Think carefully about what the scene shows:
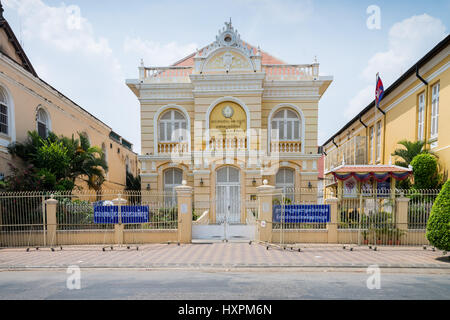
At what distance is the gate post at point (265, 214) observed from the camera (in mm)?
10945

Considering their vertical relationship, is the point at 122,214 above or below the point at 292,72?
below

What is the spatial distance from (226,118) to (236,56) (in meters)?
3.62

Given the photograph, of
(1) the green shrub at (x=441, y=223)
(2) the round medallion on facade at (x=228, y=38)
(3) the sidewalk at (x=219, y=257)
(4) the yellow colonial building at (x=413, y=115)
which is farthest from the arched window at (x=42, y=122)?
(1) the green shrub at (x=441, y=223)

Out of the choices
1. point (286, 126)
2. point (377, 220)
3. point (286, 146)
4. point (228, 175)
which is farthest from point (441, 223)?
point (228, 175)

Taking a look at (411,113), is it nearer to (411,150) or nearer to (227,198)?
(411,150)

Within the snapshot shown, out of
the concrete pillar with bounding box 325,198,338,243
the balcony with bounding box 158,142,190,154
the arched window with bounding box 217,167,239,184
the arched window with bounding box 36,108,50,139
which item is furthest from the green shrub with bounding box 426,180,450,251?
the arched window with bounding box 36,108,50,139

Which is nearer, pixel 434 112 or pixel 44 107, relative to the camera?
pixel 434 112

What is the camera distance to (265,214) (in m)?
11.0

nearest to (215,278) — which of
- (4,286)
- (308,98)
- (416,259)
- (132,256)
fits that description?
(132,256)

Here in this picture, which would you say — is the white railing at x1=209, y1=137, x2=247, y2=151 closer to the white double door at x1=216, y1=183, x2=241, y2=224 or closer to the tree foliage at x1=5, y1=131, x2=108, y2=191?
the white double door at x1=216, y1=183, x2=241, y2=224

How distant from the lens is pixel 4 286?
6.45 m

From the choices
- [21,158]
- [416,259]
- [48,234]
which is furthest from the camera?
[21,158]

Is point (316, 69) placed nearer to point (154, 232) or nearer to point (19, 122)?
point (154, 232)

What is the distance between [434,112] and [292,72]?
300 inches
